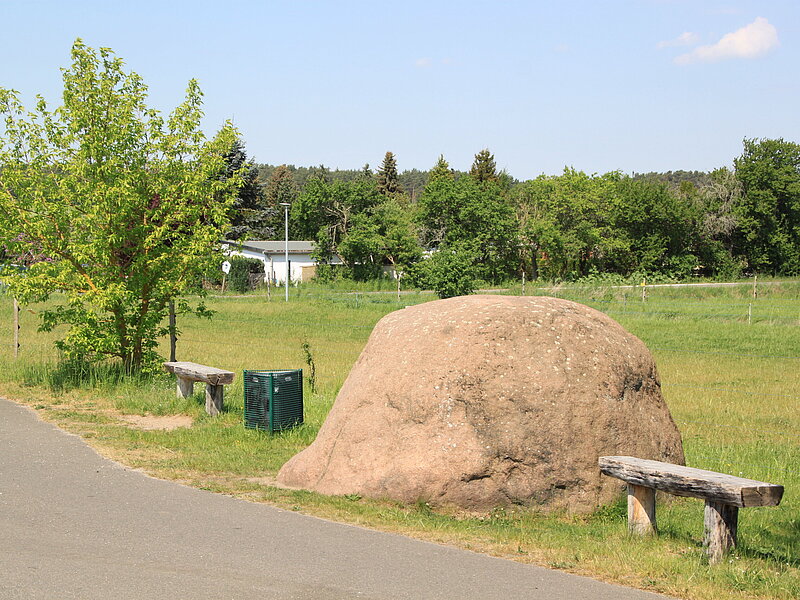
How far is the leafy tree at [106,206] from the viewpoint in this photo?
48.0 ft

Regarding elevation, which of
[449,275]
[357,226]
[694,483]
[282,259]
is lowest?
[694,483]

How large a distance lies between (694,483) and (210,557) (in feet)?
11.7


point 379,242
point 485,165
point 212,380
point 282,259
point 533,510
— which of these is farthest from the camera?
point 485,165

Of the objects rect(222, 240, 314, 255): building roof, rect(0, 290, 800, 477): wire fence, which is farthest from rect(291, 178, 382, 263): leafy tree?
rect(0, 290, 800, 477): wire fence

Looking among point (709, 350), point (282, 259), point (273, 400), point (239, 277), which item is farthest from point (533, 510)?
point (282, 259)

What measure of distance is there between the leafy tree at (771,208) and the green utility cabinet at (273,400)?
196ft

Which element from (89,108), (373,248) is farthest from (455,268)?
(89,108)

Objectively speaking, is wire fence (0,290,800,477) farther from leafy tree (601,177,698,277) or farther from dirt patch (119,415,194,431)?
leafy tree (601,177,698,277)

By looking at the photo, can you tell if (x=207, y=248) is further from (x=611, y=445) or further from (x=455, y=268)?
(x=455, y=268)

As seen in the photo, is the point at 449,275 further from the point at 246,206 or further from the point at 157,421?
the point at 246,206

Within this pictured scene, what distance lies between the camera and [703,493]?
20.8 feet

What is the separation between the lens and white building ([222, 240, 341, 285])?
67.2 meters

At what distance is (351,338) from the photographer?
2866 cm

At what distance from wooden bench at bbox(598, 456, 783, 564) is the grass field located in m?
0.17
